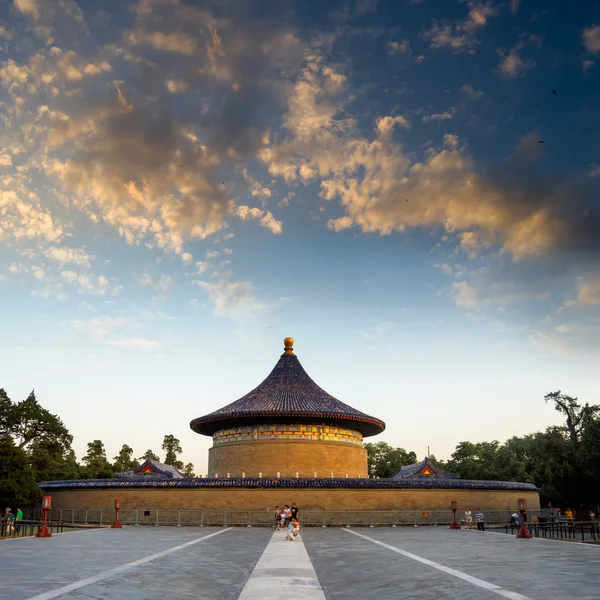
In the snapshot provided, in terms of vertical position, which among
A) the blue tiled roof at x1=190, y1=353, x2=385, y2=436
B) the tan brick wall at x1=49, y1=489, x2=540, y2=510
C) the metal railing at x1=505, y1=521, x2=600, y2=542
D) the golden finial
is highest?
the golden finial

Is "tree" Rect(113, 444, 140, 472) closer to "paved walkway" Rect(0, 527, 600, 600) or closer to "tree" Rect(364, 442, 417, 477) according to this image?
"tree" Rect(364, 442, 417, 477)

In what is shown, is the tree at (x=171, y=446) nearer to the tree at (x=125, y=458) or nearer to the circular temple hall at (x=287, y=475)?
the tree at (x=125, y=458)

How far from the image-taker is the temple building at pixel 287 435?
4172 cm

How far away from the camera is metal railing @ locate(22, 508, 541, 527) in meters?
32.2

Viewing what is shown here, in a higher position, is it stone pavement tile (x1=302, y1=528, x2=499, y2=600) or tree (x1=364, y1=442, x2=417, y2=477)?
tree (x1=364, y1=442, x2=417, y2=477)

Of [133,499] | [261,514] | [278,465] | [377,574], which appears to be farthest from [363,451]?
[377,574]

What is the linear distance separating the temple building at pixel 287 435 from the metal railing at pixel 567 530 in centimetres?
1472

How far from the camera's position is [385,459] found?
8425cm

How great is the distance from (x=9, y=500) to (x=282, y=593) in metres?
36.4

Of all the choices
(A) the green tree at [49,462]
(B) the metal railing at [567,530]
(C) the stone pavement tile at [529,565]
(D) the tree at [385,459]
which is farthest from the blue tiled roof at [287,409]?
(D) the tree at [385,459]

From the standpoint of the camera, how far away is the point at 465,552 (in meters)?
16.0

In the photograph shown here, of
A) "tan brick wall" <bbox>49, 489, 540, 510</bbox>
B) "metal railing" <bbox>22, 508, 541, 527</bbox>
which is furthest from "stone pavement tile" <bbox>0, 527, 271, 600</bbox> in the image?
"tan brick wall" <bbox>49, 489, 540, 510</bbox>

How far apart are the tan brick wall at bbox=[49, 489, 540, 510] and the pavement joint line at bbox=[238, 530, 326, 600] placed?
60.8 ft

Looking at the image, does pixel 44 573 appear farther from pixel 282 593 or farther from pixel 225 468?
pixel 225 468
